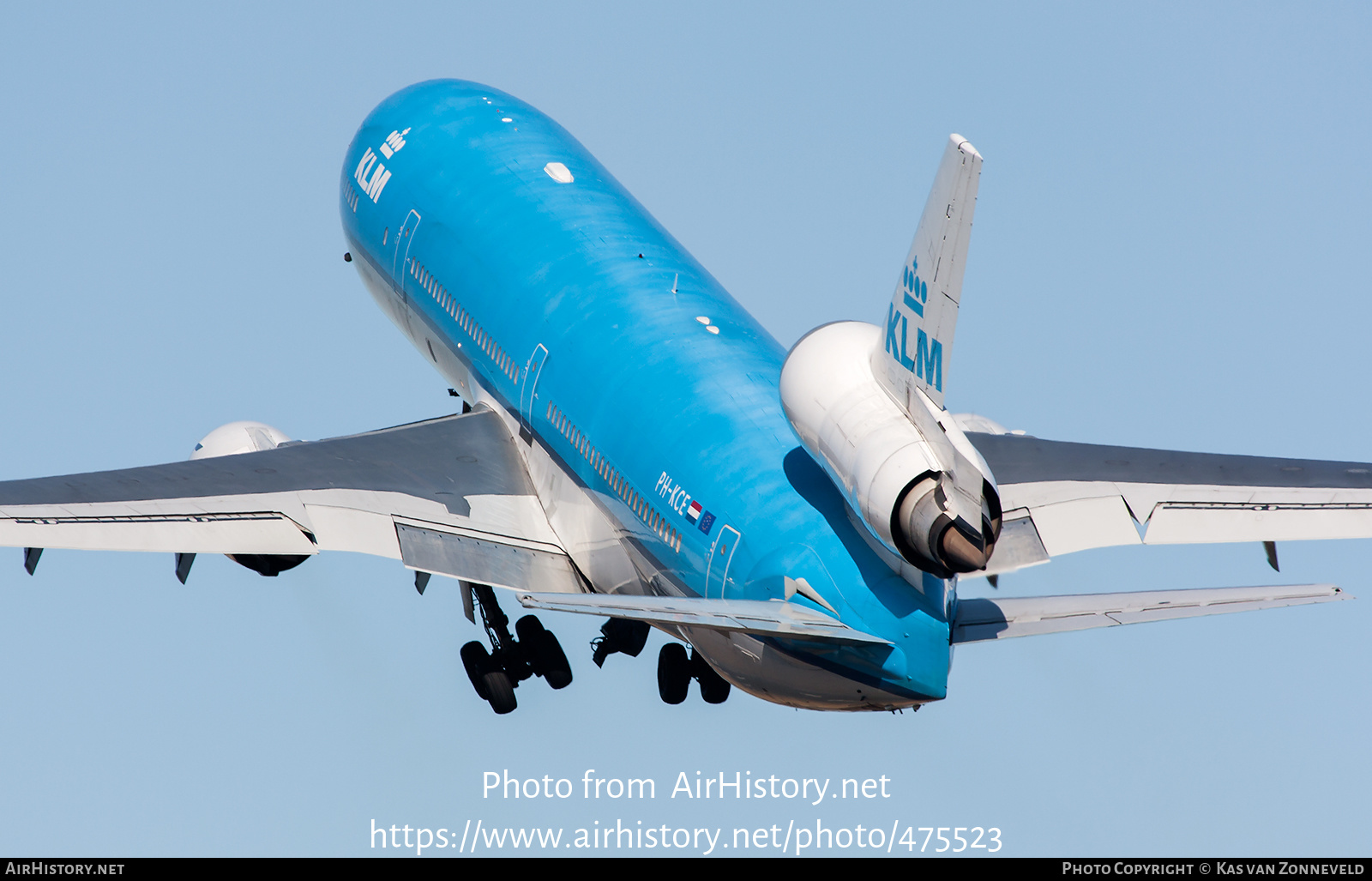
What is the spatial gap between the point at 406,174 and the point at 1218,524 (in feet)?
49.5

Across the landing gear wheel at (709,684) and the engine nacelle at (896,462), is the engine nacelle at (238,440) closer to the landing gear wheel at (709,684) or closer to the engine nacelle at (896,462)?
the landing gear wheel at (709,684)

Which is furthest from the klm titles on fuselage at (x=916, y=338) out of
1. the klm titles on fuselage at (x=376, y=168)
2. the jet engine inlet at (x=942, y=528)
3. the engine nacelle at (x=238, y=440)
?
the klm titles on fuselage at (x=376, y=168)

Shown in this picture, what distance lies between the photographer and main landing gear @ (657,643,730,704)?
35.6 metres

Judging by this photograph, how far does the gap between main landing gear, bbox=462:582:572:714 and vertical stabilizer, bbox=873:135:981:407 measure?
1020 centimetres

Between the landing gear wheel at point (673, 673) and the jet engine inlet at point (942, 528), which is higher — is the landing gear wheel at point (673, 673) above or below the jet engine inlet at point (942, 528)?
below

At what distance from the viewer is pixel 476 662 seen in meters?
35.2

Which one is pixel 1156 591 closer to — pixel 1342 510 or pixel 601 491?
pixel 1342 510

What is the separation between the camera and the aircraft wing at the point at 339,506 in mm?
30438

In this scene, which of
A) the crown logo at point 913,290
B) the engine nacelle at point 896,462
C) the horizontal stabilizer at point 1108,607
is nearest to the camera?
the crown logo at point 913,290

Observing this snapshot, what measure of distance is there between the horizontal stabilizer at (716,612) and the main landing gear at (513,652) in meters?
8.02

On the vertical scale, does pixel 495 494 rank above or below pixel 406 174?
below

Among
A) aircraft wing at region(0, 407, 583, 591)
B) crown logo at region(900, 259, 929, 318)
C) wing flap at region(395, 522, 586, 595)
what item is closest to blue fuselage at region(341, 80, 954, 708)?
wing flap at region(395, 522, 586, 595)

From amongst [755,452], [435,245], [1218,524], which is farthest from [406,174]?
[1218,524]

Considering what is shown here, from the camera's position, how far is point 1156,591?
2698cm
